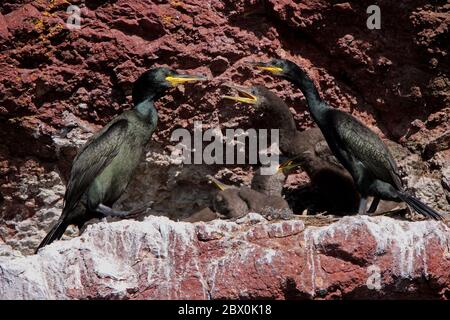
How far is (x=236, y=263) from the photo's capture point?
6277mm

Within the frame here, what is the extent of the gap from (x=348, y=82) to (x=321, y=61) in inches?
10.0

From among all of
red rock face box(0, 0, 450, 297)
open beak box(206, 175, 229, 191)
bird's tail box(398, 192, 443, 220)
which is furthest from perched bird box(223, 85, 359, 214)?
bird's tail box(398, 192, 443, 220)

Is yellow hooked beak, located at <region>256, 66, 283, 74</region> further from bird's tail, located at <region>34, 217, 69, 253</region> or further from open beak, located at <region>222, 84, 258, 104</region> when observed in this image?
bird's tail, located at <region>34, 217, 69, 253</region>

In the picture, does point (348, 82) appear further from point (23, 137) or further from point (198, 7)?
point (23, 137)

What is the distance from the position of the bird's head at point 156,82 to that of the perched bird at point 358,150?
66 centimetres

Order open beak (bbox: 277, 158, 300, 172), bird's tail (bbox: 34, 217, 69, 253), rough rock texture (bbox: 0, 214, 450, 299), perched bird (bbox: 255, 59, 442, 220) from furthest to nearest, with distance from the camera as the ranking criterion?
1. open beak (bbox: 277, 158, 300, 172)
2. perched bird (bbox: 255, 59, 442, 220)
3. bird's tail (bbox: 34, 217, 69, 253)
4. rough rock texture (bbox: 0, 214, 450, 299)

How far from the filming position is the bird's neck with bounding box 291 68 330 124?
7.66 m

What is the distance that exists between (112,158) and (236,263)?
1.36 metres

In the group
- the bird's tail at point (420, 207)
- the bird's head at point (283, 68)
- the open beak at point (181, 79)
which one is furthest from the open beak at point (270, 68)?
the bird's tail at point (420, 207)

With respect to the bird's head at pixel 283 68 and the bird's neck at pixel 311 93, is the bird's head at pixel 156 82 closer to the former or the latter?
the bird's head at pixel 283 68

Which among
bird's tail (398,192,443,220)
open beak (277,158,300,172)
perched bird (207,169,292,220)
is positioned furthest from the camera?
open beak (277,158,300,172)

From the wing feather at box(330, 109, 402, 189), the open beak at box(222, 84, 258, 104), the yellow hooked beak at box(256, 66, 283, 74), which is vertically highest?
the yellow hooked beak at box(256, 66, 283, 74)

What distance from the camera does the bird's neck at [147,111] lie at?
24.2 ft

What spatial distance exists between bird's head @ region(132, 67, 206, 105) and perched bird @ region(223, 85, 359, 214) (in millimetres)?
445
